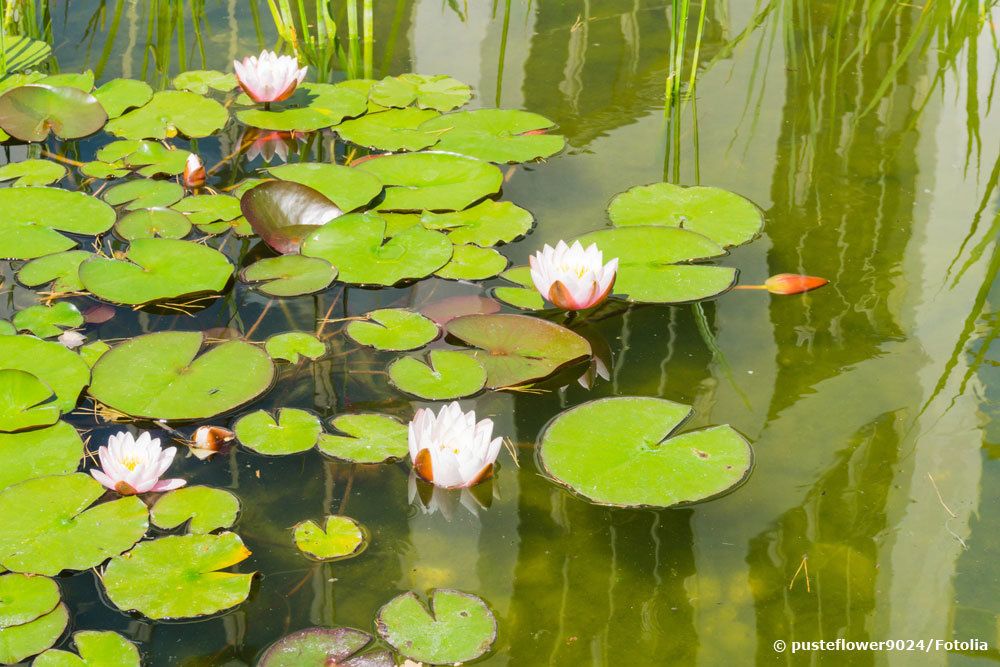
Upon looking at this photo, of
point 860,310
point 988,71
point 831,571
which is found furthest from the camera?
point 988,71

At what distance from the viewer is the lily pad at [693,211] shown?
245 centimetres

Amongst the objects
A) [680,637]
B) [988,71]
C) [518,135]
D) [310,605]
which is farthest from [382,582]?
[988,71]

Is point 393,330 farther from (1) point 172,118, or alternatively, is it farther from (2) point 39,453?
(1) point 172,118

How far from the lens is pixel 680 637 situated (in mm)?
1474

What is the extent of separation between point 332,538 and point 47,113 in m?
2.06

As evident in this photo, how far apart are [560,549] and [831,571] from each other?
475 mm

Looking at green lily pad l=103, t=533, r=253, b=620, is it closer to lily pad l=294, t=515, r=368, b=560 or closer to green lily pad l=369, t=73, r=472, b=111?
lily pad l=294, t=515, r=368, b=560

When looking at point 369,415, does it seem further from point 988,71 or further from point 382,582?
point 988,71

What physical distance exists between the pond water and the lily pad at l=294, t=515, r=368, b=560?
2 centimetres

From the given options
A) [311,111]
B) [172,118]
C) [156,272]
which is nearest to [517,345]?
[156,272]

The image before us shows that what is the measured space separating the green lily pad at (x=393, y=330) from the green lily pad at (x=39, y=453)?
645 millimetres

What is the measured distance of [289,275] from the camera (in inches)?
91.7

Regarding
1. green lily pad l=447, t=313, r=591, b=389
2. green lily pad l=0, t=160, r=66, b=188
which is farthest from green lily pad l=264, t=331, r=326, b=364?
green lily pad l=0, t=160, r=66, b=188

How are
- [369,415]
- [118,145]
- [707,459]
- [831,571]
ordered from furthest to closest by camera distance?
[118,145] → [369,415] → [707,459] → [831,571]
